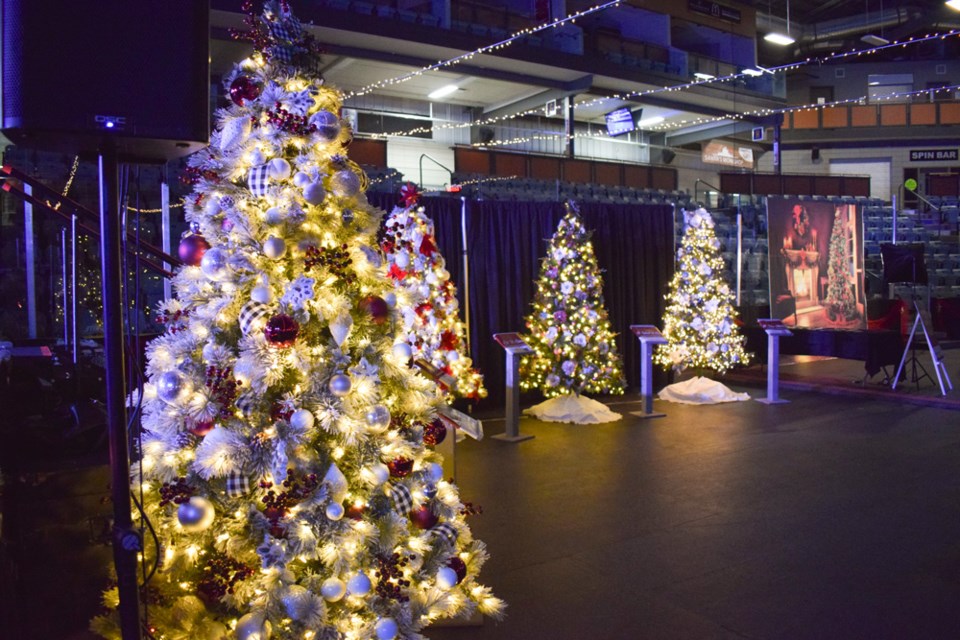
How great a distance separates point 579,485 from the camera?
5277 mm

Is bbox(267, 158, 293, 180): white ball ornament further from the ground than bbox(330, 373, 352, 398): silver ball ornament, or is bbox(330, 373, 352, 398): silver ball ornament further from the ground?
bbox(267, 158, 293, 180): white ball ornament

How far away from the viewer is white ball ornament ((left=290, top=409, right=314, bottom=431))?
257cm

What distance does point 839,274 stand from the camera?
12477mm

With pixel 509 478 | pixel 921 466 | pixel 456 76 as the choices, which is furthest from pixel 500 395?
pixel 456 76

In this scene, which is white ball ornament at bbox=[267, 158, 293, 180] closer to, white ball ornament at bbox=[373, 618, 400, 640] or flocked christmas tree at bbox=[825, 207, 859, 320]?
white ball ornament at bbox=[373, 618, 400, 640]

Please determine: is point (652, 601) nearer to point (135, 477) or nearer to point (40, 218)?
point (135, 477)

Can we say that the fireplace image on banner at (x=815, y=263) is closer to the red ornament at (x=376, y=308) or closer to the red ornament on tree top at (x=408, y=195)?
the red ornament on tree top at (x=408, y=195)

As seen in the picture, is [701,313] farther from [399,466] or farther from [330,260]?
[330,260]

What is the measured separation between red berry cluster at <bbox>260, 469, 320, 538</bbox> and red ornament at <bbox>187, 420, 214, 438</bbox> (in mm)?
254

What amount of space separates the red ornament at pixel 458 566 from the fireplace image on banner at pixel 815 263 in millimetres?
9571

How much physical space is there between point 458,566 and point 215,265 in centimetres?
143

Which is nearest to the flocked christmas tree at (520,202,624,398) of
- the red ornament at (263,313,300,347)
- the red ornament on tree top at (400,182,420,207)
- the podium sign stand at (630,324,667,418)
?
the podium sign stand at (630,324,667,418)

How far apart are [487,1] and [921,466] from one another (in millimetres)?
15767

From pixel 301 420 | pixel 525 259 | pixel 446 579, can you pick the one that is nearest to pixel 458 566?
pixel 446 579
